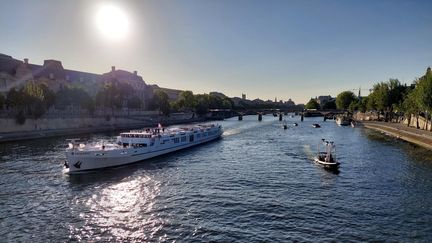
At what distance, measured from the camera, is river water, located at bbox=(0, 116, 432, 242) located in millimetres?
23141

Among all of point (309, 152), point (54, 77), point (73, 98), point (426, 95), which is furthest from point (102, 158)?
point (54, 77)

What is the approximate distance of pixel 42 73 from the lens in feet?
409

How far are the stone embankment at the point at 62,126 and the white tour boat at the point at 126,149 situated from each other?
39003mm

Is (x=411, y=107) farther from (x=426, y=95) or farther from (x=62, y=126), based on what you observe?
(x=62, y=126)

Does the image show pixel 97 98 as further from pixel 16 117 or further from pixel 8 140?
pixel 8 140

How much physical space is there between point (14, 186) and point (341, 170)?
40.4 m

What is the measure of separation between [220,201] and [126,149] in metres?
23.9

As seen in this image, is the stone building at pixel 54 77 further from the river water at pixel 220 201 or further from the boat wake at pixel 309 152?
the boat wake at pixel 309 152

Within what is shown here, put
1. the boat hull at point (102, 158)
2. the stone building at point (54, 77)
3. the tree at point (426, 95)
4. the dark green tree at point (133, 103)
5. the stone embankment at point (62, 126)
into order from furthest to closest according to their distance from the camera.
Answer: the dark green tree at point (133, 103) → the stone building at point (54, 77) → the tree at point (426, 95) → the stone embankment at point (62, 126) → the boat hull at point (102, 158)

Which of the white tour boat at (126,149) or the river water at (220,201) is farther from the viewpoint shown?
the white tour boat at (126,149)

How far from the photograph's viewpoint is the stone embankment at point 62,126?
8038 cm

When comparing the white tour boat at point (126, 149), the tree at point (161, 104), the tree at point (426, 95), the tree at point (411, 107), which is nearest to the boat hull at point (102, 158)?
the white tour boat at point (126, 149)

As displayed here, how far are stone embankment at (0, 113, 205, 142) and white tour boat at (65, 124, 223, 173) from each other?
39003 millimetres

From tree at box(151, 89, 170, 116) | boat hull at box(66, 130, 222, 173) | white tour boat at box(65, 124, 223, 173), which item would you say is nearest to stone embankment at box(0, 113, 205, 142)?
tree at box(151, 89, 170, 116)
